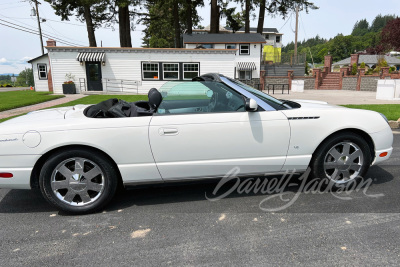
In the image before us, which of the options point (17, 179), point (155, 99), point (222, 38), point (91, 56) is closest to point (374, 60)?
point (222, 38)

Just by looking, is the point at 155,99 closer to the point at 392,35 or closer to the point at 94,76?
the point at 94,76

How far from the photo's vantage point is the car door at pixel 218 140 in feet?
9.83

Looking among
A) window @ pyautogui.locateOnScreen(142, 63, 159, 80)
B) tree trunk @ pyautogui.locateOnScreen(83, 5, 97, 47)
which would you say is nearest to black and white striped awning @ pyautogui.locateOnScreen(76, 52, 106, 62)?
window @ pyautogui.locateOnScreen(142, 63, 159, 80)

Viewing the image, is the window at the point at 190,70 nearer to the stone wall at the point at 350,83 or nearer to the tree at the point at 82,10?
the tree at the point at 82,10

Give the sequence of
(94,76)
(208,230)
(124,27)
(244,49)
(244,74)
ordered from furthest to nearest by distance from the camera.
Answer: (244,49)
(244,74)
(124,27)
(94,76)
(208,230)

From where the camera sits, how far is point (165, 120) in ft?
9.83

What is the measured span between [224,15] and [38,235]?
3947 centimetres

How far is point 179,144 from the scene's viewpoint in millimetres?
3008

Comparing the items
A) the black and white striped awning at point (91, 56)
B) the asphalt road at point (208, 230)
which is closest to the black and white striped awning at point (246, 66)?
the black and white striped awning at point (91, 56)

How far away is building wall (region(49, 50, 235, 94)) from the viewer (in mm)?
22406

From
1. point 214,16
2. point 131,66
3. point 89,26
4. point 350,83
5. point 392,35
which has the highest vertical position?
point 214,16

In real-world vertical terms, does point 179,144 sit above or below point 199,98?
below

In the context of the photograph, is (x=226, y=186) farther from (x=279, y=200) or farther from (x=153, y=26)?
(x=153, y=26)

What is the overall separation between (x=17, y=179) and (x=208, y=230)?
1950 millimetres
